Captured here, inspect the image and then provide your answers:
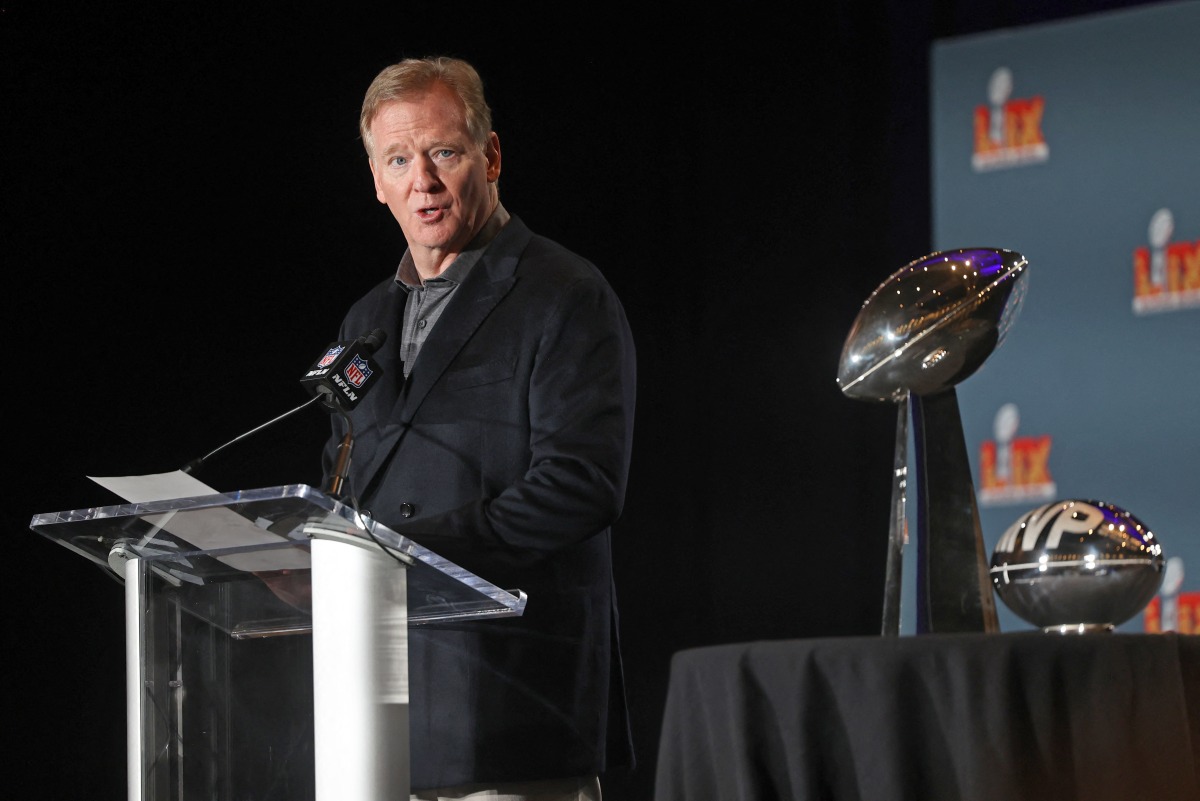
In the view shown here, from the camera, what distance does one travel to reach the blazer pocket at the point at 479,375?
7.10 ft

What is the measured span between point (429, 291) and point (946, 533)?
105 centimetres

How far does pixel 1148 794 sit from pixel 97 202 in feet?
8.58

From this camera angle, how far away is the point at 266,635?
1801 mm

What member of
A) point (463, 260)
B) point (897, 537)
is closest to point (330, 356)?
point (463, 260)

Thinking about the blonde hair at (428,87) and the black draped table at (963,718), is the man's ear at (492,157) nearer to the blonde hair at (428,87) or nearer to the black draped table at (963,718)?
the blonde hair at (428,87)

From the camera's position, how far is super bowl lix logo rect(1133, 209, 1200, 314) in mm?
3568

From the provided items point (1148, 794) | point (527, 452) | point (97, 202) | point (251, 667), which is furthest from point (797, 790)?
point (97, 202)

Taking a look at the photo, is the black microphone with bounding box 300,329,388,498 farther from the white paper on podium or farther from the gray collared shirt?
the gray collared shirt

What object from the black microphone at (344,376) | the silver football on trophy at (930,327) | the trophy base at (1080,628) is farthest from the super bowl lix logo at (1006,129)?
the trophy base at (1080,628)

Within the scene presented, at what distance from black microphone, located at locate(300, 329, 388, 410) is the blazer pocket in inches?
11.6

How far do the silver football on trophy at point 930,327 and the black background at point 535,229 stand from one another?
6.49 feet

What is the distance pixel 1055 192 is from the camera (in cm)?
380

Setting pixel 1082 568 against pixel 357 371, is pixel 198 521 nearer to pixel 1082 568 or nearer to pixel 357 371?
pixel 357 371

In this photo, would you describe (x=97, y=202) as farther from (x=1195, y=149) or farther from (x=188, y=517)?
(x=1195, y=149)
